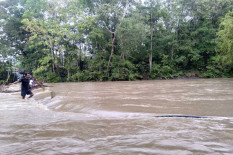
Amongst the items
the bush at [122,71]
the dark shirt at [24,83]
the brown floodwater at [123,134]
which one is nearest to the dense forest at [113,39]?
the bush at [122,71]

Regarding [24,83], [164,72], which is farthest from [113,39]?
[24,83]

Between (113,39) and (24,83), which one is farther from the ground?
(113,39)

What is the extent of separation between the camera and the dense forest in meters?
23.5

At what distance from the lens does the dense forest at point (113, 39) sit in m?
23.5

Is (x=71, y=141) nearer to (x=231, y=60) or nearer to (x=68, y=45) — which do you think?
(x=231, y=60)

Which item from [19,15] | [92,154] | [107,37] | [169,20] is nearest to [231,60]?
[169,20]

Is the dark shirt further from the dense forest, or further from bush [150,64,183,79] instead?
bush [150,64,183,79]

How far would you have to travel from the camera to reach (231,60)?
16750mm

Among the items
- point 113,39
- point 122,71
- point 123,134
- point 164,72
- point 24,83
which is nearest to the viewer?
point 123,134

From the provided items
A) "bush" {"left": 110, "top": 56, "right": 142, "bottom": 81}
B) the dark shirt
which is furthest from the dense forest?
the dark shirt

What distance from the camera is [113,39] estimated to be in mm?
23875

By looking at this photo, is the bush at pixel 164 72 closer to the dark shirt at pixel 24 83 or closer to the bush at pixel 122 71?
the bush at pixel 122 71

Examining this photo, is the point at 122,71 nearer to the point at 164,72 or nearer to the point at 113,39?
the point at 113,39

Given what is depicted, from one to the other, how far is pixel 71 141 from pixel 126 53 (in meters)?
21.0
